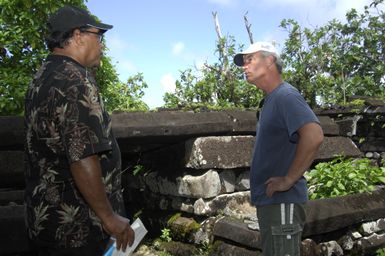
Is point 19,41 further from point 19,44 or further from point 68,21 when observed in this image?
point 68,21

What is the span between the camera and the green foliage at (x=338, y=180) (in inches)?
164

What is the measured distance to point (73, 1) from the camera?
406 inches

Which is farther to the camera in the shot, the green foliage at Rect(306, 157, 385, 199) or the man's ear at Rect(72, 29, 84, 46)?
the green foliage at Rect(306, 157, 385, 199)

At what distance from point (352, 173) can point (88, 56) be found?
302 centimetres

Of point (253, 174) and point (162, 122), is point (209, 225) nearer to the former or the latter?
point (162, 122)

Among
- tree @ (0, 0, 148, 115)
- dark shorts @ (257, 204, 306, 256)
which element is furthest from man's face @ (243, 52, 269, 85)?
tree @ (0, 0, 148, 115)

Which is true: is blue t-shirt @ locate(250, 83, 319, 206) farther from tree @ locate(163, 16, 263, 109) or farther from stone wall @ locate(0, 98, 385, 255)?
tree @ locate(163, 16, 263, 109)

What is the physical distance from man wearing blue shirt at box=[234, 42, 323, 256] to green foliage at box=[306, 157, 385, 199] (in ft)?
5.44

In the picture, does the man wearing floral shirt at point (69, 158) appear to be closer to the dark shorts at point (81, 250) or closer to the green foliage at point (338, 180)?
the dark shorts at point (81, 250)

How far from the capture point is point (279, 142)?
2.60 m

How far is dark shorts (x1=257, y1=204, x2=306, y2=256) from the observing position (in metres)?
2.50

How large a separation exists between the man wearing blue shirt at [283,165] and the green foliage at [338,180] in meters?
1.66

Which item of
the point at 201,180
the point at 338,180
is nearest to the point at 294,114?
the point at 201,180

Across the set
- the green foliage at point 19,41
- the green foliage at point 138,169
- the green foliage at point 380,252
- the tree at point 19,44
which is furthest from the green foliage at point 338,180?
the green foliage at point 19,41
